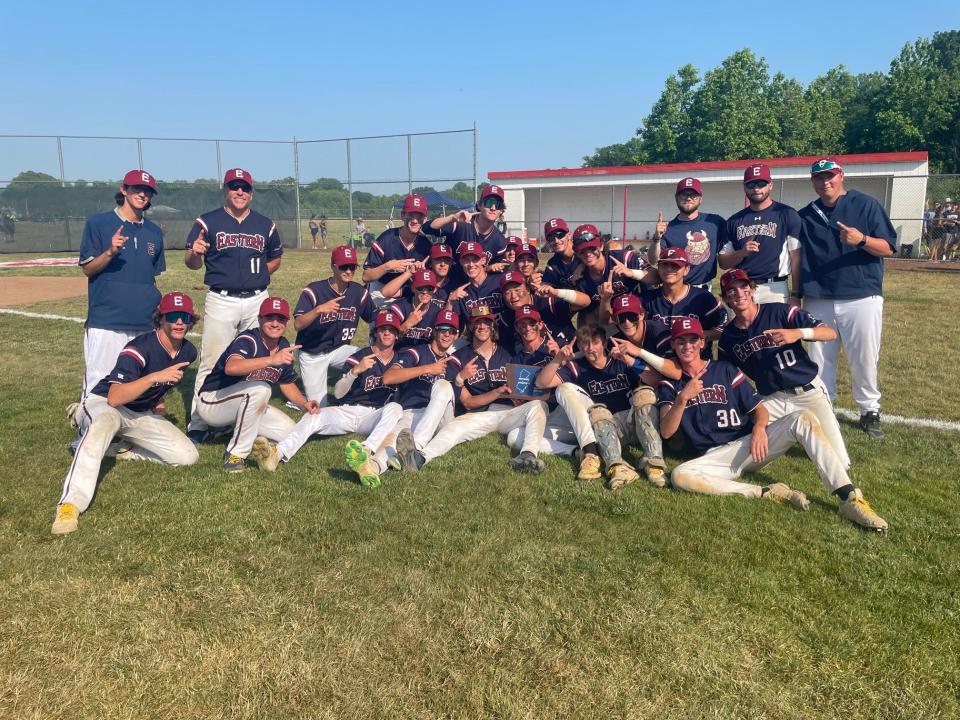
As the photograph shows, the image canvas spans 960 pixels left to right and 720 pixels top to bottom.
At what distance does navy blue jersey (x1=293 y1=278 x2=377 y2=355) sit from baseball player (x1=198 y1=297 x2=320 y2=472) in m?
0.92

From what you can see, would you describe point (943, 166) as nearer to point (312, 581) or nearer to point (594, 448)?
point (594, 448)

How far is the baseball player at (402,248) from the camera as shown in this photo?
7.14 m

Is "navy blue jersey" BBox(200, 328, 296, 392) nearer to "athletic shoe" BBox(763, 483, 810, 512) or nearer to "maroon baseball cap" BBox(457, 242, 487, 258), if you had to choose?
"maroon baseball cap" BBox(457, 242, 487, 258)

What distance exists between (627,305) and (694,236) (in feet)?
4.80

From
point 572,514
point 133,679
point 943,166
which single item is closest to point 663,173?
point 943,166

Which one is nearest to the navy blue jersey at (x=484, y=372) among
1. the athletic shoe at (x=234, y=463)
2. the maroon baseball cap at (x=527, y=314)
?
the maroon baseball cap at (x=527, y=314)

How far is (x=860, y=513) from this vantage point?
165 inches

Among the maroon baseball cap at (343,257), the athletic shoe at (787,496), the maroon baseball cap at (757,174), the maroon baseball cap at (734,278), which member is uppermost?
the maroon baseball cap at (757,174)

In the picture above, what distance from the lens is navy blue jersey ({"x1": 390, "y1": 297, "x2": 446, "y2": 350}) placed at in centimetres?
664

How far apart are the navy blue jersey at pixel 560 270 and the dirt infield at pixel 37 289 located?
12.3 meters

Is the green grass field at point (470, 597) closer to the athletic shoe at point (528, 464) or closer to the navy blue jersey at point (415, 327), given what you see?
the athletic shoe at point (528, 464)

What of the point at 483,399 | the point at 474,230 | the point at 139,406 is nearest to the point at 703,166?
the point at 474,230

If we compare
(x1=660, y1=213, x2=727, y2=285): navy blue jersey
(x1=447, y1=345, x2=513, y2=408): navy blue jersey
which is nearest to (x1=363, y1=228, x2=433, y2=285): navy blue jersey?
(x1=447, y1=345, x2=513, y2=408): navy blue jersey

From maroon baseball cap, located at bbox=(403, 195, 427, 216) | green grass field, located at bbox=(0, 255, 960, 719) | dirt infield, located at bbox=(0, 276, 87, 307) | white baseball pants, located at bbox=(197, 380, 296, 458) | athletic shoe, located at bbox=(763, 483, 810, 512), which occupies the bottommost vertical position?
green grass field, located at bbox=(0, 255, 960, 719)
